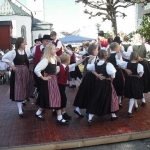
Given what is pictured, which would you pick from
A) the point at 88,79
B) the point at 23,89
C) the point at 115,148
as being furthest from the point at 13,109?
the point at 115,148

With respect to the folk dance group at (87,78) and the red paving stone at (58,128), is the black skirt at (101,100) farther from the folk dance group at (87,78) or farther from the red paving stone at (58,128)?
the red paving stone at (58,128)

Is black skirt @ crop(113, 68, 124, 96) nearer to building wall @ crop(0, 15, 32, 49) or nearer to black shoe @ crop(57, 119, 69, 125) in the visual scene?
black shoe @ crop(57, 119, 69, 125)

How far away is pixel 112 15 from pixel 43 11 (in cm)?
4788

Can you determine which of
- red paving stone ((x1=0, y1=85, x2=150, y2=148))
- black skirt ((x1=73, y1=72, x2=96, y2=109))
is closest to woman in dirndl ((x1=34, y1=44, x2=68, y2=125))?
red paving stone ((x1=0, y1=85, x2=150, y2=148))

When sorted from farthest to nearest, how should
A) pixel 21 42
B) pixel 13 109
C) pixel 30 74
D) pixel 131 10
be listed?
pixel 131 10 < pixel 13 109 < pixel 30 74 < pixel 21 42

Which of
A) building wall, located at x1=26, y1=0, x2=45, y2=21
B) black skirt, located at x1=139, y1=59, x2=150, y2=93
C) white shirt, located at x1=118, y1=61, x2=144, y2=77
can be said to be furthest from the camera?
building wall, located at x1=26, y1=0, x2=45, y2=21

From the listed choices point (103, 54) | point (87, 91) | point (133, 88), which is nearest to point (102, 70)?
point (103, 54)

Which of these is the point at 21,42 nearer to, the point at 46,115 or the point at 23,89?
the point at 23,89

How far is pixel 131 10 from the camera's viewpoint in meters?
36.9

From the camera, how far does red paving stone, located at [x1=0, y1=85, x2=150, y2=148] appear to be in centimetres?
478

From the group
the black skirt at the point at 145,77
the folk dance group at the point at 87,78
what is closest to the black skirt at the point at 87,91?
the folk dance group at the point at 87,78

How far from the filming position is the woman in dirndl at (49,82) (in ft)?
17.6

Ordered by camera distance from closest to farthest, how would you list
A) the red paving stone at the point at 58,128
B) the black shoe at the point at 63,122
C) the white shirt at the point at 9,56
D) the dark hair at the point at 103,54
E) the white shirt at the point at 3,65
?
the red paving stone at the point at 58,128, the dark hair at the point at 103,54, the black shoe at the point at 63,122, the white shirt at the point at 9,56, the white shirt at the point at 3,65

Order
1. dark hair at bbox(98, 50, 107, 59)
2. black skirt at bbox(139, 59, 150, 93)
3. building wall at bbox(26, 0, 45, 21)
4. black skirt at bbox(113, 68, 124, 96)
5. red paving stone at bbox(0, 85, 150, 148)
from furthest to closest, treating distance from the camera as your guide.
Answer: building wall at bbox(26, 0, 45, 21) → black skirt at bbox(139, 59, 150, 93) → black skirt at bbox(113, 68, 124, 96) → dark hair at bbox(98, 50, 107, 59) → red paving stone at bbox(0, 85, 150, 148)
